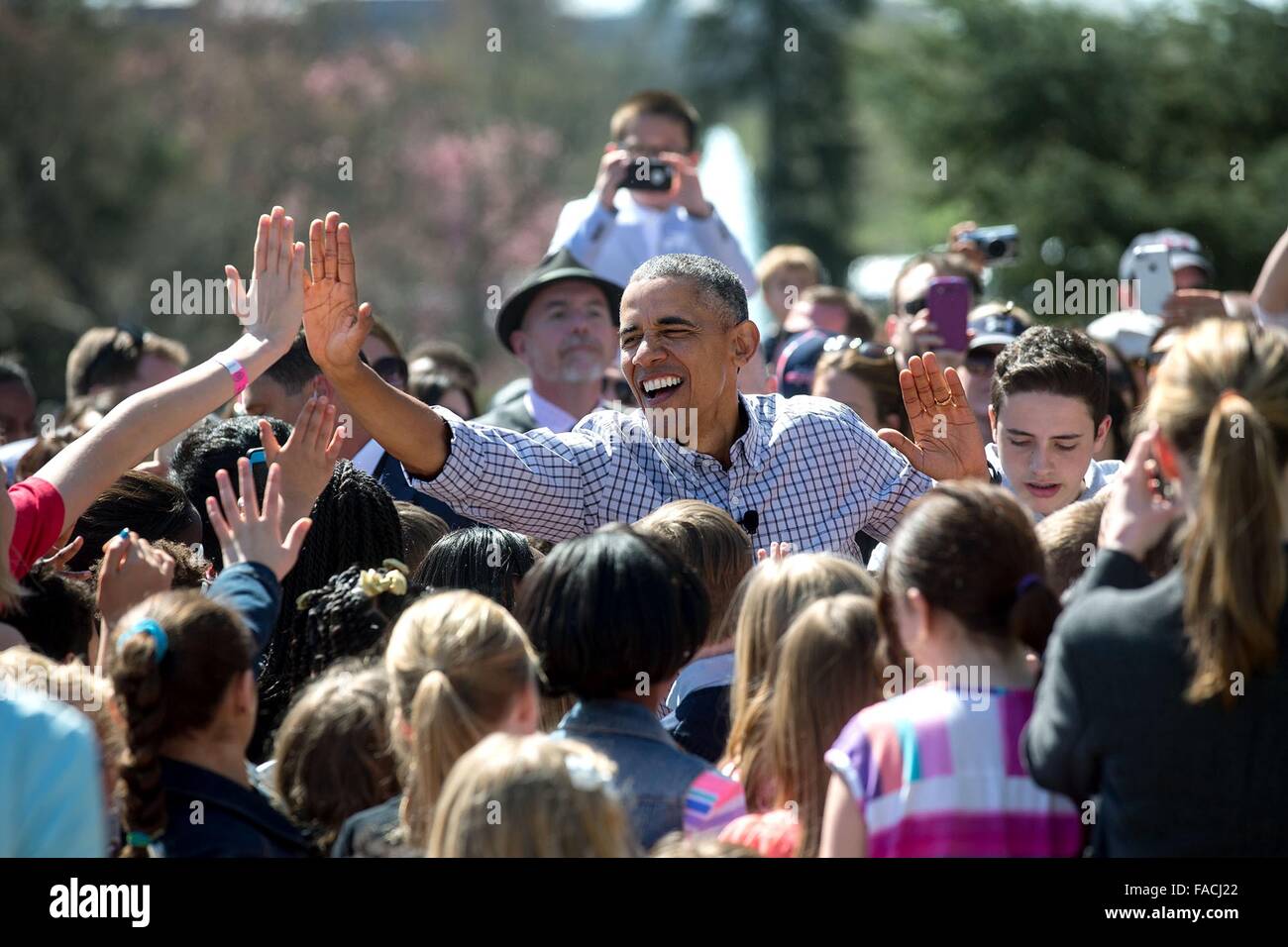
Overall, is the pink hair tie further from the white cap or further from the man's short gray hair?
the white cap

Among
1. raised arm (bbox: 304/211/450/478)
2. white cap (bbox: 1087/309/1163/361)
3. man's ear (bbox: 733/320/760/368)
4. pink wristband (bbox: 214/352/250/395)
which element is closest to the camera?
pink wristband (bbox: 214/352/250/395)

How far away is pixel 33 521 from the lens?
11.7 feet

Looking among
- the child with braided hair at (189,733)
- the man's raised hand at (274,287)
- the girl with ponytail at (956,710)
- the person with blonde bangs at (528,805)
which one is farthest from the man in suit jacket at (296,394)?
the person with blonde bangs at (528,805)

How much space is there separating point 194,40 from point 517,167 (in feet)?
71.8

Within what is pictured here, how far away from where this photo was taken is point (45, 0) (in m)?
24.0

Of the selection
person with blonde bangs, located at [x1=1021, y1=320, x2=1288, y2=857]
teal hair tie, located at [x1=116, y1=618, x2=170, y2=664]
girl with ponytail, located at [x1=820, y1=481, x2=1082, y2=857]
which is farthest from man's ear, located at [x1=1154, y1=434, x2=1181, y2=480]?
teal hair tie, located at [x1=116, y1=618, x2=170, y2=664]

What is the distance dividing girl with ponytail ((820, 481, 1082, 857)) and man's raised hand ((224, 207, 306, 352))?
180 cm

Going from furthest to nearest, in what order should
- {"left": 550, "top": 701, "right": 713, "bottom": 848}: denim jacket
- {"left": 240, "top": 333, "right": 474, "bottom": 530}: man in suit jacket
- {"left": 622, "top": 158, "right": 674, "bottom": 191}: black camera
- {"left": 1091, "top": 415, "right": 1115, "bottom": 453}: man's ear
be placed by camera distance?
{"left": 622, "top": 158, "right": 674, "bottom": 191}: black camera → {"left": 240, "top": 333, "right": 474, "bottom": 530}: man in suit jacket → {"left": 1091, "top": 415, "right": 1115, "bottom": 453}: man's ear → {"left": 550, "top": 701, "right": 713, "bottom": 848}: denim jacket

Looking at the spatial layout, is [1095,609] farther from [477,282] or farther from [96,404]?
[477,282]

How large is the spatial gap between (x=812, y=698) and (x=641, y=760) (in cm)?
34

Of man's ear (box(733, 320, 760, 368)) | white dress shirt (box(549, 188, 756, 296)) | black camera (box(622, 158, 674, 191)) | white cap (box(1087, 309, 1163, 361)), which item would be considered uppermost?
Answer: black camera (box(622, 158, 674, 191))

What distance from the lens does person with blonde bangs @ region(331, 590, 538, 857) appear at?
295cm

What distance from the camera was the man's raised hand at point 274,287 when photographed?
4125mm
